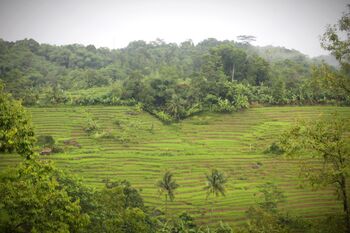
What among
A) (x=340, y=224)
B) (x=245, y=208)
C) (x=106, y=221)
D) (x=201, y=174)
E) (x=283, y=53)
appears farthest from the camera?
(x=283, y=53)

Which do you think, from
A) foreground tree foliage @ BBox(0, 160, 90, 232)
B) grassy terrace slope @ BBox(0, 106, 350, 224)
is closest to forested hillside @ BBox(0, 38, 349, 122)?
grassy terrace slope @ BBox(0, 106, 350, 224)

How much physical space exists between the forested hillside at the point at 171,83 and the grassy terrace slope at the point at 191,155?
2.64m

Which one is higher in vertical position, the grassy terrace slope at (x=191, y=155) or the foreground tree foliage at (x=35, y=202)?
the foreground tree foliage at (x=35, y=202)

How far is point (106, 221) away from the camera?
680 inches

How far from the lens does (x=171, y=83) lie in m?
65.9

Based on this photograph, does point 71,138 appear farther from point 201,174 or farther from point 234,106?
point 234,106

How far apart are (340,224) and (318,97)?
5533 centimetres

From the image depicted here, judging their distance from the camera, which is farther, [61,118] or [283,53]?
[283,53]

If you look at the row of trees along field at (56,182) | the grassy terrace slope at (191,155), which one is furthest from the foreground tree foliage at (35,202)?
the grassy terrace slope at (191,155)

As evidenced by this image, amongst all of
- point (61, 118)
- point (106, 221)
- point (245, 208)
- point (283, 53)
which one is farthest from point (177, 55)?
point (106, 221)

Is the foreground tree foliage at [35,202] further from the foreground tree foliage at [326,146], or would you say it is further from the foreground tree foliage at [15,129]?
the foreground tree foliage at [326,146]

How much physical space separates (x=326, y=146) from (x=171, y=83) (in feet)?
177

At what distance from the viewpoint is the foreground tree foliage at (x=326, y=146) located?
1262cm

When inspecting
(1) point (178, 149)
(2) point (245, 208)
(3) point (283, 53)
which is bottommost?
(2) point (245, 208)
